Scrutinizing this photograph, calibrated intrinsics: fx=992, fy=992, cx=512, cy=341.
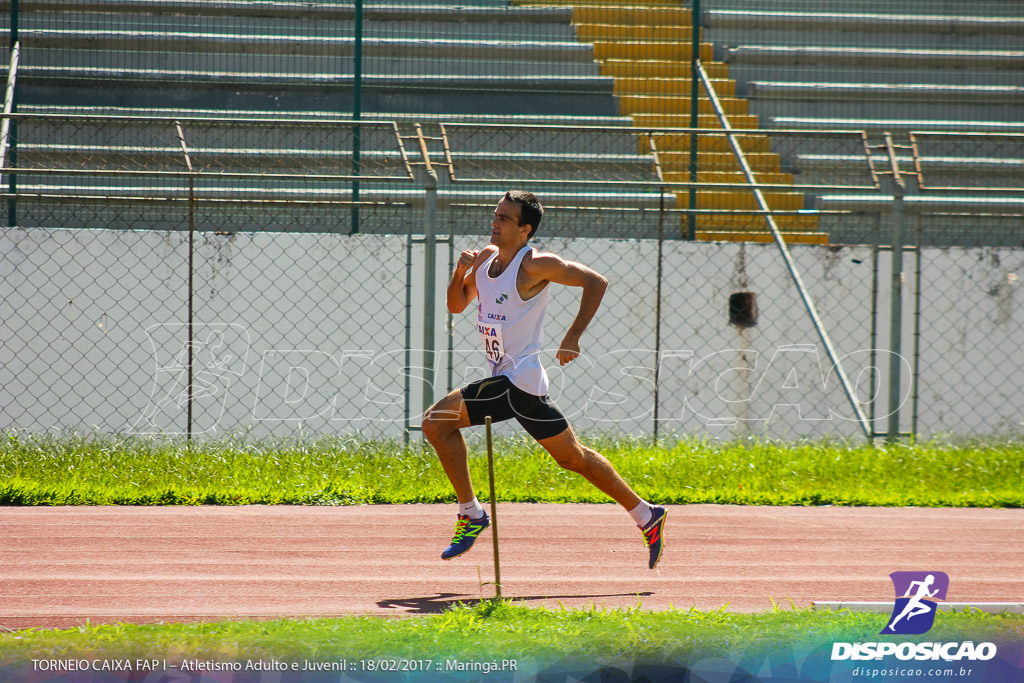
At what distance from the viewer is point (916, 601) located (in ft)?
11.9

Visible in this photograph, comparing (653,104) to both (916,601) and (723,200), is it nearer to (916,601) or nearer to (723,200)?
(723,200)

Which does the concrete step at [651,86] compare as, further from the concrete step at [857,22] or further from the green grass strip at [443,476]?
the green grass strip at [443,476]

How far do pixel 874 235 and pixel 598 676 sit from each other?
6349 millimetres

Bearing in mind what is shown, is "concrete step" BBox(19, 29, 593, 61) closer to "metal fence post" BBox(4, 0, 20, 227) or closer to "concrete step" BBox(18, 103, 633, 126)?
"metal fence post" BBox(4, 0, 20, 227)

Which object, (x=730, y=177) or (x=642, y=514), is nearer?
(x=642, y=514)

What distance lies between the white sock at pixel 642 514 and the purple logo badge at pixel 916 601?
1.06 metres

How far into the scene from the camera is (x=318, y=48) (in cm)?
1094

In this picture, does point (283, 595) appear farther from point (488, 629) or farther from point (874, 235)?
point (874, 235)

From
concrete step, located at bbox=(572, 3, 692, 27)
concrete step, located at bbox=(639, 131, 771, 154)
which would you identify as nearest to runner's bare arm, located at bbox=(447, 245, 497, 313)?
concrete step, located at bbox=(639, 131, 771, 154)

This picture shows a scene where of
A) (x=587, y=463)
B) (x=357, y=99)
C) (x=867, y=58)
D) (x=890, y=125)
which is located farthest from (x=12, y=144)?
(x=867, y=58)

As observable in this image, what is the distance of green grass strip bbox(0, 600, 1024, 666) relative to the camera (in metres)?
3.14

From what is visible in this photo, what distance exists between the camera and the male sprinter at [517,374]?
442 centimetres

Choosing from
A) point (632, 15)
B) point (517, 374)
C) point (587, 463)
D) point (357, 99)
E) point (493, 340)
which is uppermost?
point (632, 15)

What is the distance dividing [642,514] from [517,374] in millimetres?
858
